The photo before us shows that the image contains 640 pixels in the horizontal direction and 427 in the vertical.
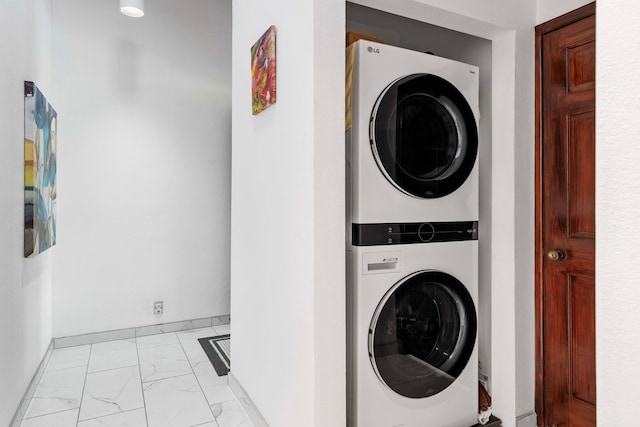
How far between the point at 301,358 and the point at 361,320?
28 cm

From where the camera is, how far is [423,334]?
180 centimetres

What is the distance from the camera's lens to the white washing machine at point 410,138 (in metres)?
1.62

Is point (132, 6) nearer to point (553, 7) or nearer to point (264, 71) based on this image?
point (264, 71)

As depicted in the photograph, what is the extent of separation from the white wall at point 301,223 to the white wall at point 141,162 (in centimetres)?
178

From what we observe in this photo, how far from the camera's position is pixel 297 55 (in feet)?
5.19

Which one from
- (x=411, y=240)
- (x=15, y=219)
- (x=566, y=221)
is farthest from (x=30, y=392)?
(x=566, y=221)

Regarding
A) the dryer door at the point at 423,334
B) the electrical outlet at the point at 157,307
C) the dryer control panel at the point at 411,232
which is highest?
the dryer control panel at the point at 411,232

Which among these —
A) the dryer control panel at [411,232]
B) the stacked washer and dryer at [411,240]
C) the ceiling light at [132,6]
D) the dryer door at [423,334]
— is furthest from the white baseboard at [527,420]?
the ceiling light at [132,6]

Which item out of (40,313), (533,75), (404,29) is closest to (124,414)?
(40,313)

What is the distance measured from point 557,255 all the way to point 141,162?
320cm

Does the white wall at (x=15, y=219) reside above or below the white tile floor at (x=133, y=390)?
above
